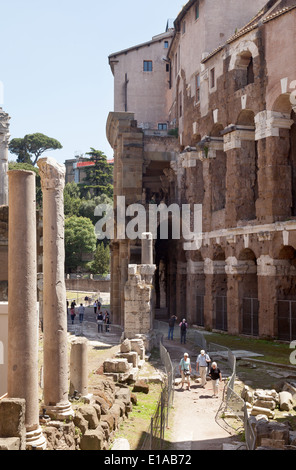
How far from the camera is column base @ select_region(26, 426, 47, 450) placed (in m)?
8.23

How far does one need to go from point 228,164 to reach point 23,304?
1996 cm

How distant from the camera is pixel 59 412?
9781 mm

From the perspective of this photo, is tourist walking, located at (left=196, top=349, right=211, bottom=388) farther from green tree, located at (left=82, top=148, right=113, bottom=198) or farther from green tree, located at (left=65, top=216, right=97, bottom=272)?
green tree, located at (left=82, top=148, right=113, bottom=198)

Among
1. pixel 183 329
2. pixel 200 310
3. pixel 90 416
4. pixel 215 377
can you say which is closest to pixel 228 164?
pixel 200 310

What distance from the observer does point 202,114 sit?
2981 centimetres

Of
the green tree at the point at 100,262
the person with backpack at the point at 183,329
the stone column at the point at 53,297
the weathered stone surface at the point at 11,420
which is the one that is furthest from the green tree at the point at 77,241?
the weathered stone surface at the point at 11,420

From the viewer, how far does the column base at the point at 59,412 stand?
9719 mm

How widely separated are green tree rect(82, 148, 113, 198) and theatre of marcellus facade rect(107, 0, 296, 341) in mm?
32369

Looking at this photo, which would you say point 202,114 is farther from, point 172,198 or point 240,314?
point 240,314

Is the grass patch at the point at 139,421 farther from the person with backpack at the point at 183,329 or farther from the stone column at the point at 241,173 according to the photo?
the stone column at the point at 241,173

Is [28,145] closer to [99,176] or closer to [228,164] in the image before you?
[99,176]

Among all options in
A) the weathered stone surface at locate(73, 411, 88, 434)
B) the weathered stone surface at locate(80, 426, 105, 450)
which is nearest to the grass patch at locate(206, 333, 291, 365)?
the weathered stone surface at locate(73, 411, 88, 434)

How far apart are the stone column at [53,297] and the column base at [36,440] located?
1.37 metres

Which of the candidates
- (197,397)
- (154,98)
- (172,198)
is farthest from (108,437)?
(154,98)
